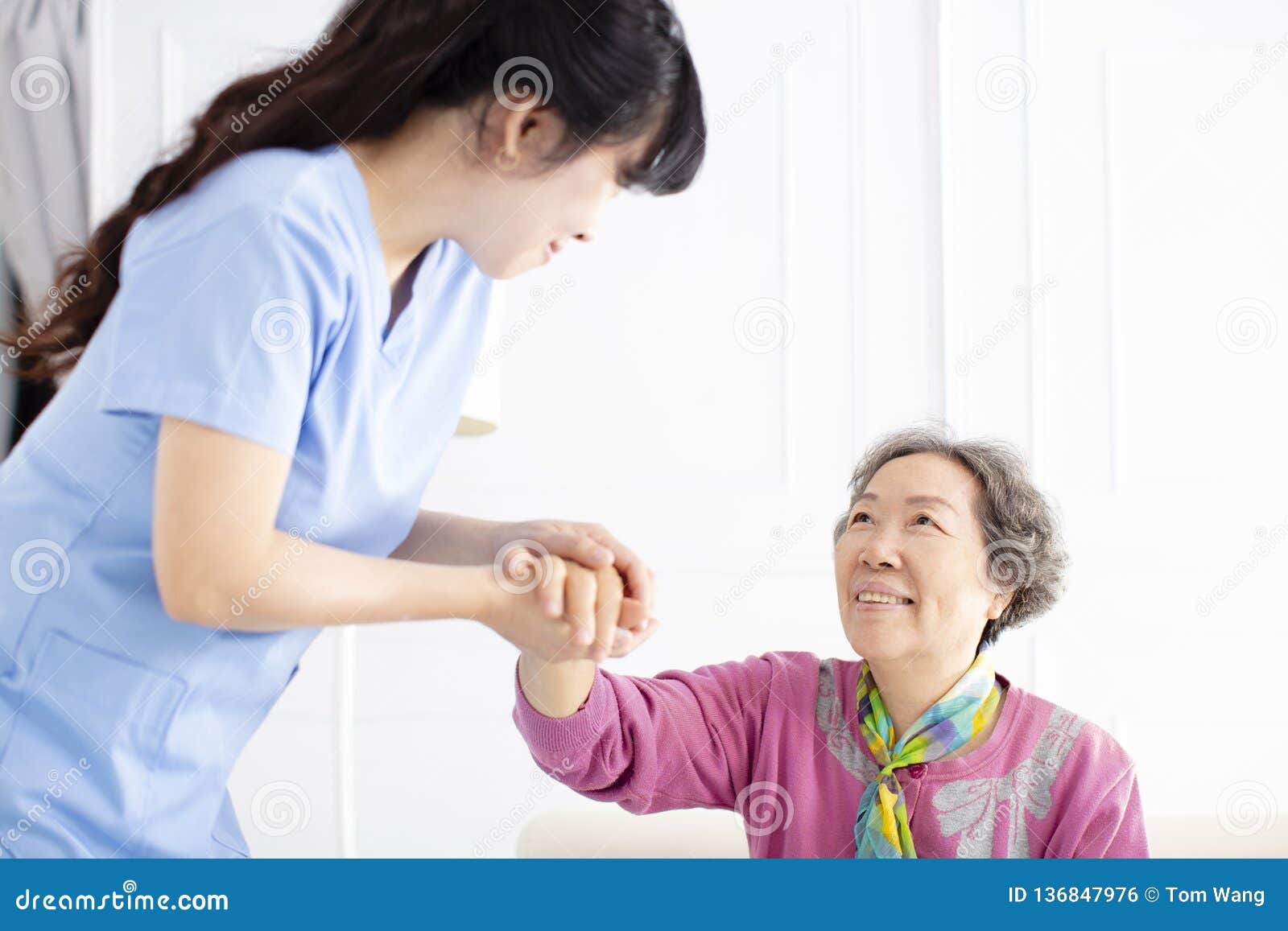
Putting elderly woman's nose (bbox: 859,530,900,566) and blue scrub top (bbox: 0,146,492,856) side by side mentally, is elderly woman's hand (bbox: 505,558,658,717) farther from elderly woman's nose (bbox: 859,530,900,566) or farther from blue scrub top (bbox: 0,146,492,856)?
elderly woman's nose (bbox: 859,530,900,566)

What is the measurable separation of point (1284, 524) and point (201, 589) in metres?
2.29

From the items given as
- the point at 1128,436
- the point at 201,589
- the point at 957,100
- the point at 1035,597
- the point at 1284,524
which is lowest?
the point at 201,589

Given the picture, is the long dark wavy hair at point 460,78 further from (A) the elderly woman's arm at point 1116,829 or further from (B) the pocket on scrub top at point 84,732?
(A) the elderly woman's arm at point 1116,829

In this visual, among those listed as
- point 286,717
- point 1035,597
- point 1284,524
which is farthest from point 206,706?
point 1284,524

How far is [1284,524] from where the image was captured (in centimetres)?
244

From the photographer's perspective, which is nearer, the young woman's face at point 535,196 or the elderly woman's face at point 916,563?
the young woman's face at point 535,196

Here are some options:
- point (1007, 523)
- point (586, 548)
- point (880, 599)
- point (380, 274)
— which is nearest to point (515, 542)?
point (586, 548)

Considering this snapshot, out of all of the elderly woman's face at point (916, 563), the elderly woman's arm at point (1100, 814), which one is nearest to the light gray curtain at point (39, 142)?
the elderly woman's face at point (916, 563)

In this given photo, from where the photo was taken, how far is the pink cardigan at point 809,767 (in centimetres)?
127

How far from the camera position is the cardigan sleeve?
1.23m

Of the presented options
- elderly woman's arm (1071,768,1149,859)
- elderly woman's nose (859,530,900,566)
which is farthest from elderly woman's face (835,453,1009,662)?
elderly woman's arm (1071,768,1149,859)

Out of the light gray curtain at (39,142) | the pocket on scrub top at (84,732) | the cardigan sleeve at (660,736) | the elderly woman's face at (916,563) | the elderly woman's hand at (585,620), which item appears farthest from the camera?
the light gray curtain at (39,142)

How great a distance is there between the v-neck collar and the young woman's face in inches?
2.8

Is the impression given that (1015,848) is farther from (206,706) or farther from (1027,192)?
(1027,192)
